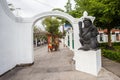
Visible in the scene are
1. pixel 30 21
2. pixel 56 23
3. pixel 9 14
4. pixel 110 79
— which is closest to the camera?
pixel 110 79

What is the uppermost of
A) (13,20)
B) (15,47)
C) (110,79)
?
(13,20)

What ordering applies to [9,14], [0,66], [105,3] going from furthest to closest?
[105,3] → [9,14] → [0,66]

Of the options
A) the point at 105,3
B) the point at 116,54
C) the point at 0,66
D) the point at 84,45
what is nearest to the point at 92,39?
the point at 84,45

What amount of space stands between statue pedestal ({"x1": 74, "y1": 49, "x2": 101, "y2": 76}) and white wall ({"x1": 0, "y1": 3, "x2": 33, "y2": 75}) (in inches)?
136

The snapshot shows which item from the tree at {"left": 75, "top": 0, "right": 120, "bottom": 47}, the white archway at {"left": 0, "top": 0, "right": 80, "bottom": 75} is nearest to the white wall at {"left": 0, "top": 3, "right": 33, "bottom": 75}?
the white archway at {"left": 0, "top": 0, "right": 80, "bottom": 75}

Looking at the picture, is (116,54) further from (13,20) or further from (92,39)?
(13,20)

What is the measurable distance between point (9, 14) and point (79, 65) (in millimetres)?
4458

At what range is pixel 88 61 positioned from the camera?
880 cm

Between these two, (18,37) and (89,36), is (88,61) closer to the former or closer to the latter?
(89,36)

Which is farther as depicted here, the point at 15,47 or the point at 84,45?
the point at 15,47

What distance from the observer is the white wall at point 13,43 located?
9024mm

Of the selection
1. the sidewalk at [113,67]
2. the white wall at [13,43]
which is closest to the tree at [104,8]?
the sidewalk at [113,67]

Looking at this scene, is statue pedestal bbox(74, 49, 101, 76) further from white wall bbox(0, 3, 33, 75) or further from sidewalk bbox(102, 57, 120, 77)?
white wall bbox(0, 3, 33, 75)

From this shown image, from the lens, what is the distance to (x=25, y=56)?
1192 cm
